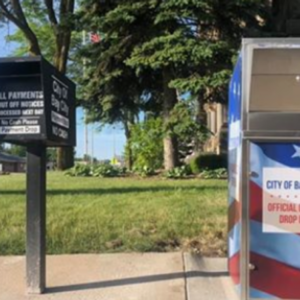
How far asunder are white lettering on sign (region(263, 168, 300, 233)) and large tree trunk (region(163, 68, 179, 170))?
502 inches

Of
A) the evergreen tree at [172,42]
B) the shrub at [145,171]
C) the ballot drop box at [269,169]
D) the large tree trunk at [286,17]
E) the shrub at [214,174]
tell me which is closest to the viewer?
the ballot drop box at [269,169]

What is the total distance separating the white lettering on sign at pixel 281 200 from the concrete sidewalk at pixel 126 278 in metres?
0.99

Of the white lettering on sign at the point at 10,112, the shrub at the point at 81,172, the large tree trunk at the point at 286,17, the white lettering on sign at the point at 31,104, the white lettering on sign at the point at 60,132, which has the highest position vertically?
the large tree trunk at the point at 286,17

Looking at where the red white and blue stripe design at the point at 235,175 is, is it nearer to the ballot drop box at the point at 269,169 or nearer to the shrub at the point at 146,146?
the ballot drop box at the point at 269,169

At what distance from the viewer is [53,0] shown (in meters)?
28.2

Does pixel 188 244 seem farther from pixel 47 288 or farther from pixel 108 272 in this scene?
pixel 47 288

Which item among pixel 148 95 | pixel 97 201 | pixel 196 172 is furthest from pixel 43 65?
pixel 148 95

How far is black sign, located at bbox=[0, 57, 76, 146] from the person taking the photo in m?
5.26

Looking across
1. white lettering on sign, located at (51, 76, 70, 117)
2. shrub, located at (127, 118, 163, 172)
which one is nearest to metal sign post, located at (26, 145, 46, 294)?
white lettering on sign, located at (51, 76, 70, 117)

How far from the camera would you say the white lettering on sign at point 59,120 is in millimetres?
5477

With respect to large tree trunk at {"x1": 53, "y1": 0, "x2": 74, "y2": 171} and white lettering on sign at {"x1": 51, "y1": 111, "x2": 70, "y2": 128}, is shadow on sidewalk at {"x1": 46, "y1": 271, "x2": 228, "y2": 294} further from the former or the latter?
large tree trunk at {"x1": 53, "y1": 0, "x2": 74, "y2": 171}

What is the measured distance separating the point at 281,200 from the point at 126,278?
206cm

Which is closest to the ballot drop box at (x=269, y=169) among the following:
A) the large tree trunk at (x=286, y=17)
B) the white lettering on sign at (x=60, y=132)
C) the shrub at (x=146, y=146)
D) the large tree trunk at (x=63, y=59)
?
the white lettering on sign at (x=60, y=132)

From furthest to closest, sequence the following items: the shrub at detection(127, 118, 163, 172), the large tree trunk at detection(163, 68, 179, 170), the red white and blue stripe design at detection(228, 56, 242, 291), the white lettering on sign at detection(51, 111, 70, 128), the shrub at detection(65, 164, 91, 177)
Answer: the shrub at detection(127, 118, 163, 172) < the shrub at detection(65, 164, 91, 177) < the large tree trunk at detection(163, 68, 179, 170) < the white lettering on sign at detection(51, 111, 70, 128) < the red white and blue stripe design at detection(228, 56, 242, 291)
